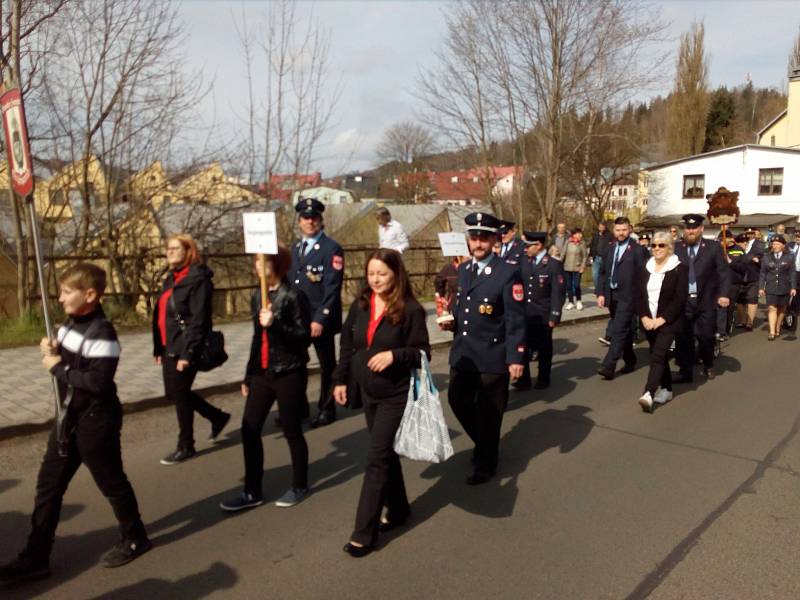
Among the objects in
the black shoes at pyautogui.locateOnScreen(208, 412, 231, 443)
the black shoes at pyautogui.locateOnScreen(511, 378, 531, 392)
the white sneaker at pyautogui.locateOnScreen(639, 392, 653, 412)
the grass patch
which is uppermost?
the grass patch

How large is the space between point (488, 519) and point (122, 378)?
512cm

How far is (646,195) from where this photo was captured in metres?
42.0

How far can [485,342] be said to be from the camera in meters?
4.76

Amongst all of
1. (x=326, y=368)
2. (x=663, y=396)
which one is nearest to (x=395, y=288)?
(x=326, y=368)

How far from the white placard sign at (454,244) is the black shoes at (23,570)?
5198 millimetres

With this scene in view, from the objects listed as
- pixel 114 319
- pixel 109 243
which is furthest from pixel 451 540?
pixel 109 243

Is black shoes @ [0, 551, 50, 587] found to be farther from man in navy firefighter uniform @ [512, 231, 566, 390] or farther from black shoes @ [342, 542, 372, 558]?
man in navy firefighter uniform @ [512, 231, 566, 390]

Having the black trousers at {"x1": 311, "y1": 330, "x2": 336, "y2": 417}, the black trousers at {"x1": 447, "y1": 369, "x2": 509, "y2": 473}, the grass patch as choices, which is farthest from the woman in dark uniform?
the grass patch

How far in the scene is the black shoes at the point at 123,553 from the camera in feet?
11.8

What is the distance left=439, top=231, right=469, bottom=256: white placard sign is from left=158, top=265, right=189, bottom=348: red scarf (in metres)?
3.53

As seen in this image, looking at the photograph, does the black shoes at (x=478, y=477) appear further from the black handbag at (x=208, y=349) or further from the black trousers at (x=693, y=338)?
the black trousers at (x=693, y=338)

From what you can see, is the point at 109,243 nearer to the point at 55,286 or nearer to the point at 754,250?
the point at 55,286

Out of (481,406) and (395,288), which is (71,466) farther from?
(481,406)

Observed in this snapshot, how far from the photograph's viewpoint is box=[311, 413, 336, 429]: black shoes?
20.4 ft
